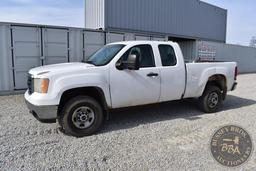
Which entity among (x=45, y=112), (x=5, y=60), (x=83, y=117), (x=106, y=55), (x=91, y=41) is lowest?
(x=83, y=117)

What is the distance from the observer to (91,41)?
989cm

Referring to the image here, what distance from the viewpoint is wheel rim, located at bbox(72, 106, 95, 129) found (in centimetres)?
431

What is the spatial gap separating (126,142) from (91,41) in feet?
22.0

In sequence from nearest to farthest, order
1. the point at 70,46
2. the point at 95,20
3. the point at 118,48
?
the point at 118,48
the point at 70,46
the point at 95,20

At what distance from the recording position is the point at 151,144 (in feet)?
13.3

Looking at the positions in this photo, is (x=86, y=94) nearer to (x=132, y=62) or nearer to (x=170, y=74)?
(x=132, y=62)

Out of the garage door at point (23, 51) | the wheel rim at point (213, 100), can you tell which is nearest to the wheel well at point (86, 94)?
the wheel rim at point (213, 100)

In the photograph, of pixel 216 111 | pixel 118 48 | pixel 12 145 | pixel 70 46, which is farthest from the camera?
pixel 70 46

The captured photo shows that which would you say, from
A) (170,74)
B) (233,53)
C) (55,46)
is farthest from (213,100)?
(233,53)

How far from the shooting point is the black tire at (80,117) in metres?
4.22

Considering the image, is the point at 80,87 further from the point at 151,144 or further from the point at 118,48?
the point at 151,144

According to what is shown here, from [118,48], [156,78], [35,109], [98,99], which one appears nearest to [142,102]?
[156,78]

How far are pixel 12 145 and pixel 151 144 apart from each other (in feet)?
8.15

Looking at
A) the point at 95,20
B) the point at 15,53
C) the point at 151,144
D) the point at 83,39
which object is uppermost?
the point at 95,20
